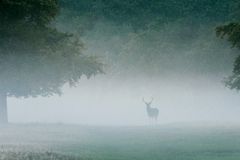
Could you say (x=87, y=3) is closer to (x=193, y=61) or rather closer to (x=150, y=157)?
(x=193, y=61)

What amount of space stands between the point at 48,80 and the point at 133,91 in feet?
232

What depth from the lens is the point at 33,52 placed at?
165 ft

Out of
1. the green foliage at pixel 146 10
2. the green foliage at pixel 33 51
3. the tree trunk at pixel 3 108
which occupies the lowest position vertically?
the tree trunk at pixel 3 108

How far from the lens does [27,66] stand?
5038cm

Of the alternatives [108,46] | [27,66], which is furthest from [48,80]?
[108,46]

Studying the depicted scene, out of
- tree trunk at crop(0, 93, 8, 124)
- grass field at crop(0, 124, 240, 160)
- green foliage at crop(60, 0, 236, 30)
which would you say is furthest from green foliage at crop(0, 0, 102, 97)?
green foliage at crop(60, 0, 236, 30)

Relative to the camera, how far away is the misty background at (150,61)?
106 metres

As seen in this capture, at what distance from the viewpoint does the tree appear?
49250 mm

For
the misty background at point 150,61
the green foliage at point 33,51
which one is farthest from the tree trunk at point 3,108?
the misty background at point 150,61

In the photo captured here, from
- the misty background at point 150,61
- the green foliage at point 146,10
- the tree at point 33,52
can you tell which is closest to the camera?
the tree at point 33,52

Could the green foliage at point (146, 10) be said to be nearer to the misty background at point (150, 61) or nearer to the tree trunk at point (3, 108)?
the misty background at point (150, 61)

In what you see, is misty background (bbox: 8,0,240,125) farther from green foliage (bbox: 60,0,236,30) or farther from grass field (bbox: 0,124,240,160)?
grass field (bbox: 0,124,240,160)

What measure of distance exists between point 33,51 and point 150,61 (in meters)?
67.4

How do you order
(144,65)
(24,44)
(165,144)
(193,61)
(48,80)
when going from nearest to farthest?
(165,144)
(24,44)
(48,80)
(193,61)
(144,65)
